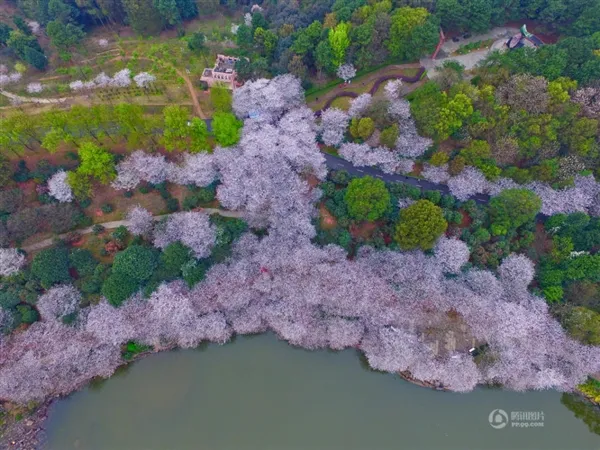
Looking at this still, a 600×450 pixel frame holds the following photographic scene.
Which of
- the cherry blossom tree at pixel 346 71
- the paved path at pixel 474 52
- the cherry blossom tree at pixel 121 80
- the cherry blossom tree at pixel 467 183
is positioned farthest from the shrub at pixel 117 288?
the paved path at pixel 474 52

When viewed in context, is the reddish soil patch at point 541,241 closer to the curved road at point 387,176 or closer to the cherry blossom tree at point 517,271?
the cherry blossom tree at point 517,271

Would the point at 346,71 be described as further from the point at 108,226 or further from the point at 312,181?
the point at 108,226

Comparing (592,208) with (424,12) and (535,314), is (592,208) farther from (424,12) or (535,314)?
(424,12)

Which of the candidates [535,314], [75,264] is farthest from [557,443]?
[75,264]

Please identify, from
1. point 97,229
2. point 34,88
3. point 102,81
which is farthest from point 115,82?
point 97,229

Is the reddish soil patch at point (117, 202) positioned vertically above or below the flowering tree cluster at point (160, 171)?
below

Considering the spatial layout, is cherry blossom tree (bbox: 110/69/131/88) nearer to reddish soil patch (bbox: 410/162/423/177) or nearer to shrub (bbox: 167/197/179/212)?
shrub (bbox: 167/197/179/212)

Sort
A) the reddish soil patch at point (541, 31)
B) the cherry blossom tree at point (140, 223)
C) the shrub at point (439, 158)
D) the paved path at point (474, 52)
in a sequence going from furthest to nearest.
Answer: the reddish soil patch at point (541, 31) → the paved path at point (474, 52) → the shrub at point (439, 158) → the cherry blossom tree at point (140, 223)
